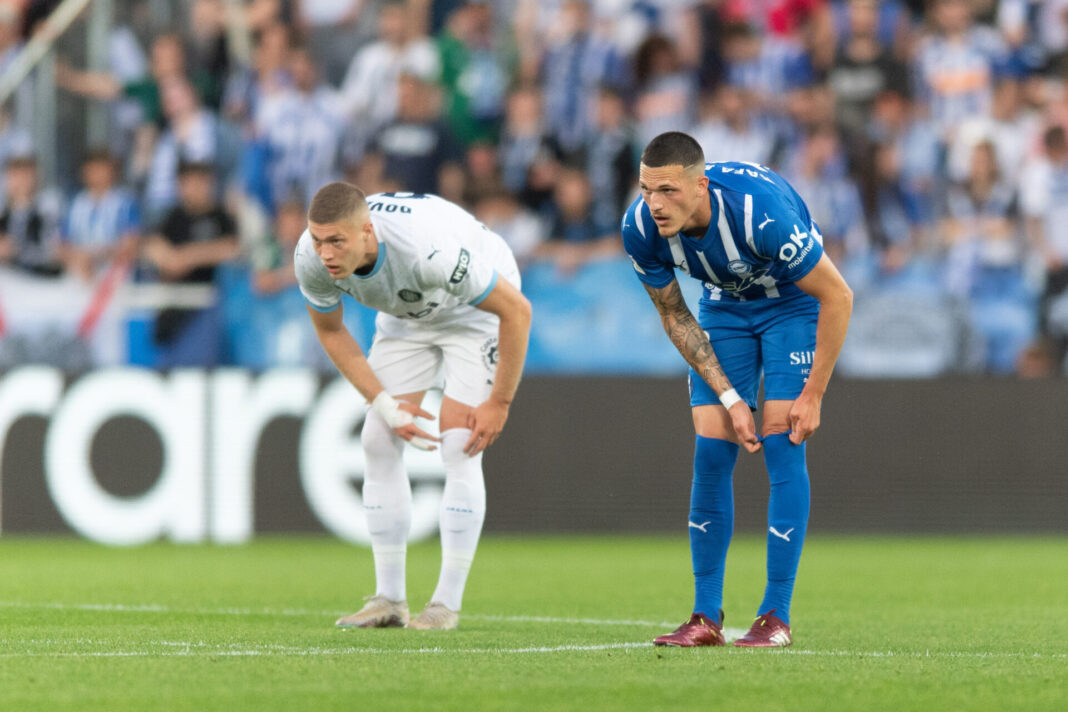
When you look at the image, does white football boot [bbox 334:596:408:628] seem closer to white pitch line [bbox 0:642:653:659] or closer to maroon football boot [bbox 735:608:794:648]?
white pitch line [bbox 0:642:653:659]

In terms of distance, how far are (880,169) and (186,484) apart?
6.78 m

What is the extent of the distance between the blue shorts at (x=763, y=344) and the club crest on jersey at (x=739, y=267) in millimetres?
246

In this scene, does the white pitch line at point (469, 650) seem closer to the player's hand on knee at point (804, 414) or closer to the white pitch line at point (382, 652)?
the white pitch line at point (382, 652)

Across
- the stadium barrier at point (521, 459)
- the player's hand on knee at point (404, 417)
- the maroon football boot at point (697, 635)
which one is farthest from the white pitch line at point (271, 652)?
the stadium barrier at point (521, 459)

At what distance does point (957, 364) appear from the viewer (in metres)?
13.8

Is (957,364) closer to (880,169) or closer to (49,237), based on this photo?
(880,169)

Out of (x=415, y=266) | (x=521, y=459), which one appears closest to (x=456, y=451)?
(x=415, y=266)

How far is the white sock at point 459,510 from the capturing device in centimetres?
732

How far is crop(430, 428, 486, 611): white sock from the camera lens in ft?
24.0

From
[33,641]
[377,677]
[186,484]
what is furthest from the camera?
[186,484]

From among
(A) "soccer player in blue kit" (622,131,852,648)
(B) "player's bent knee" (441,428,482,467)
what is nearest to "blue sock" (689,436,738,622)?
Result: (A) "soccer player in blue kit" (622,131,852,648)

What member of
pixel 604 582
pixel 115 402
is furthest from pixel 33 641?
pixel 115 402

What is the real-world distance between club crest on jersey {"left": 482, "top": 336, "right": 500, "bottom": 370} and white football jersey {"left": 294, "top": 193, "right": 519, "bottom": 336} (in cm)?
21

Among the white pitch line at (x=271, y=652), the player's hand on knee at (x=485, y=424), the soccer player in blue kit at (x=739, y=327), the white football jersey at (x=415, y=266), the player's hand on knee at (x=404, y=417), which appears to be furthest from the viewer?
the player's hand on knee at (x=485, y=424)
